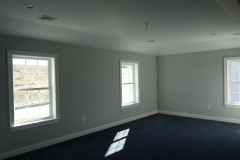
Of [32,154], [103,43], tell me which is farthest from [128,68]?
[32,154]

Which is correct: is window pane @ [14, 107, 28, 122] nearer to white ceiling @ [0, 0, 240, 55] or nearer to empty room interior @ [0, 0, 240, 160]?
empty room interior @ [0, 0, 240, 160]

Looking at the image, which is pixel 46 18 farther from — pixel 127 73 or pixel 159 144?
pixel 127 73

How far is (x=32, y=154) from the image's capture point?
3668mm

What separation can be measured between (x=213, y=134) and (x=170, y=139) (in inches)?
45.4

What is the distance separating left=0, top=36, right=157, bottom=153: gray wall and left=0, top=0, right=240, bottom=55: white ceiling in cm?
25

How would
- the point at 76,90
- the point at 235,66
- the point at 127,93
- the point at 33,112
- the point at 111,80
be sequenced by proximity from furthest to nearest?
the point at 127,93 → the point at 235,66 → the point at 111,80 → the point at 76,90 → the point at 33,112

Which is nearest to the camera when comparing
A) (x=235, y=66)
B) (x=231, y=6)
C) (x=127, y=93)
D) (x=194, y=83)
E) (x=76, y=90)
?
(x=231, y=6)

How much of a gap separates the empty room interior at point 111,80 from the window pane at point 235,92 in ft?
0.08

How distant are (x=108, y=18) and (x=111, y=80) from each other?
8.44ft

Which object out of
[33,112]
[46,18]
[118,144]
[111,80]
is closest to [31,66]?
[33,112]

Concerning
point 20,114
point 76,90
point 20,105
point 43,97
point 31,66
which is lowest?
point 20,114

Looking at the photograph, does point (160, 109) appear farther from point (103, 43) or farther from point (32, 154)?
point (32, 154)

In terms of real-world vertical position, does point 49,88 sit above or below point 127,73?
below

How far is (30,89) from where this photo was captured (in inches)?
154
